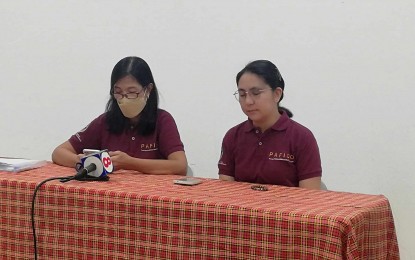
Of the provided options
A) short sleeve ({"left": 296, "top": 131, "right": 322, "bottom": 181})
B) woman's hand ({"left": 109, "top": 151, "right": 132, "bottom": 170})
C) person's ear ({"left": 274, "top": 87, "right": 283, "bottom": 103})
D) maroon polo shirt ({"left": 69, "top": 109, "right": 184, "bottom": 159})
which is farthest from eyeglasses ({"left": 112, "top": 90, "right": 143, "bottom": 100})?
short sleeve ({"left": 296, "top": 131, "right": 322, "bottom": 181})

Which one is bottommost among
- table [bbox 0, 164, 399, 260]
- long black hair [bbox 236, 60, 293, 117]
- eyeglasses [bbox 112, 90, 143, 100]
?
table [bbox 0, 164, 399, 260]

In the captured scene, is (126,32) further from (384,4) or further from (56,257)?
(56,257)

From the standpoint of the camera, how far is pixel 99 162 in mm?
1680

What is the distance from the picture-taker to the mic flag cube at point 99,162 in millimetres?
1663

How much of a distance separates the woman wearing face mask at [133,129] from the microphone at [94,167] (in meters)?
0.27

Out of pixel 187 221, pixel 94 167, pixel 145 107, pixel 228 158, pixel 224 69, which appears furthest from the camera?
pixel 224 69

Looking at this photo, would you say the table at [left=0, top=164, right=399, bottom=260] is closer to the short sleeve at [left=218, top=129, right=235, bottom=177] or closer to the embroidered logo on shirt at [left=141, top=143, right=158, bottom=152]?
the short sleeve at [left=218, top=129, right=235, bottom=177]

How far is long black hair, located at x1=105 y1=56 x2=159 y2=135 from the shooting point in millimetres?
2055

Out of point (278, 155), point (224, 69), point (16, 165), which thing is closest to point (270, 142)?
point (278, 155)

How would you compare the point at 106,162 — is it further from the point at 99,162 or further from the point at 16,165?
the point at 16,165

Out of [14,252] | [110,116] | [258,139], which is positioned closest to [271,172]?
[258,139]

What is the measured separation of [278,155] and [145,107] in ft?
1.75

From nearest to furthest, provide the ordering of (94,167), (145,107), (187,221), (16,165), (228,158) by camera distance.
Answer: (187,221) → (94,167) → (16,165) → (228,158) → (145,107)

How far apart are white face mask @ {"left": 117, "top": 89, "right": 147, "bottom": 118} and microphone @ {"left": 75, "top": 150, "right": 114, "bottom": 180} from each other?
13.7 inches
